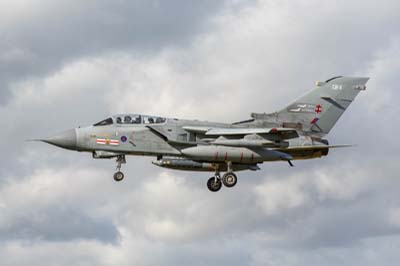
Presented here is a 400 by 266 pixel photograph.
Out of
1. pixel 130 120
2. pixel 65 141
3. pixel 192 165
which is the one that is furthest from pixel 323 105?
pixel 65 141

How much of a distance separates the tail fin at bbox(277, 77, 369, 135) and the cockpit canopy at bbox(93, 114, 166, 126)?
24.6 ft

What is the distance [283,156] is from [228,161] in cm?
329

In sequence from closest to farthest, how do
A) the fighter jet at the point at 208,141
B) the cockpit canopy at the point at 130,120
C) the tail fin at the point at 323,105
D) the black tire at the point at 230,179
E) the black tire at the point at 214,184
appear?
1. the fighter jet at the point at 208,141
2. the cockpit canopy at the point at 130,120
3. the black tire at the point at 230,179
4. the black tire at the point at 214,184
5. the tail fin at the point at 323,105

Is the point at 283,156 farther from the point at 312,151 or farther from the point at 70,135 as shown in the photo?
the point at 70,135

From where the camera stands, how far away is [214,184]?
5006 centimetres

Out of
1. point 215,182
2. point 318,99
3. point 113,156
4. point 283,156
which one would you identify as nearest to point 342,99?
point 318,99

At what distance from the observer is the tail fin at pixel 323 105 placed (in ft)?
169

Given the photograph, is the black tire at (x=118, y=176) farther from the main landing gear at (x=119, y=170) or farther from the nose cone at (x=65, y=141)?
the nose cone at (x=65, y=141)

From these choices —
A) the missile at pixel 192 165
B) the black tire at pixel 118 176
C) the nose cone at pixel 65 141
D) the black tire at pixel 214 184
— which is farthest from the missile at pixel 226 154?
the nose cone at pixel 65 141

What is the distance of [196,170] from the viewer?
168 feet

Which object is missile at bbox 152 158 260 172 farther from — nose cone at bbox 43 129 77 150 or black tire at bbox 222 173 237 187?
nose cone at bbox 43 129 77 150

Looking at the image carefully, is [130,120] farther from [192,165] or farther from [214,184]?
A: [214,184]

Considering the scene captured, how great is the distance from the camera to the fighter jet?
47469 millimetres

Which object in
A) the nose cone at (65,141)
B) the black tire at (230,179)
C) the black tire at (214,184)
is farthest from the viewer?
the black tire at (214,184)
